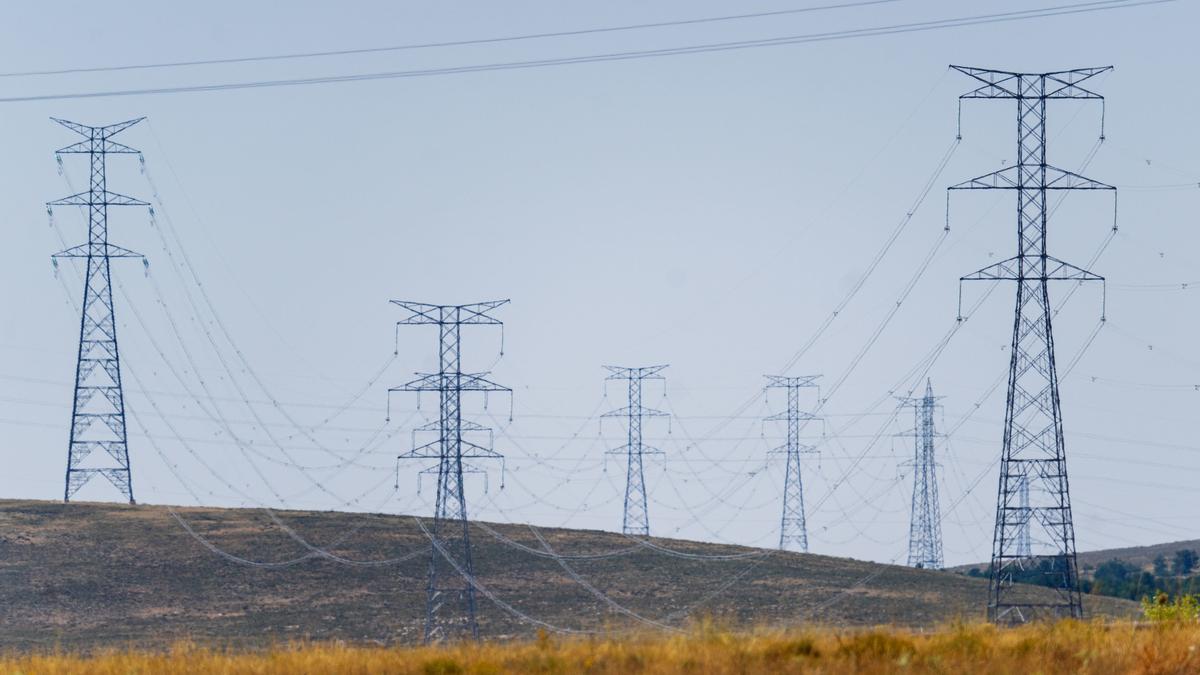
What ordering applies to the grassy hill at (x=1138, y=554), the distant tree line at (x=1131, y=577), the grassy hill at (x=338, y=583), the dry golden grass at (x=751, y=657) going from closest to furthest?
the dry golden grass at (x=751, y=657) → the grassy hill at (x=338, y=583) → the distant tree line at (x=1131, y=577) → the grassy hill at (x=1138, y=554)

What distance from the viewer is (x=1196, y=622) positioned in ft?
129

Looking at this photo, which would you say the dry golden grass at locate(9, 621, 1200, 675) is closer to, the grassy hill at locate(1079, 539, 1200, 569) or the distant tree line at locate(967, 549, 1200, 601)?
the distant tree line at locate(967, 549, 1200, 601)

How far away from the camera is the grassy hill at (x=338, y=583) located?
295 feet

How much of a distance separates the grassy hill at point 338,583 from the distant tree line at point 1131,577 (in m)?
5.84

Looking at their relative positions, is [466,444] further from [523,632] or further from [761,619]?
[761,619]

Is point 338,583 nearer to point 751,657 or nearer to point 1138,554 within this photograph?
point 751,657

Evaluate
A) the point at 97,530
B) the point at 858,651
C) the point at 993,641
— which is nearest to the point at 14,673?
the point at 858,651

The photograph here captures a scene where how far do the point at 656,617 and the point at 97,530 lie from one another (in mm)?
36357

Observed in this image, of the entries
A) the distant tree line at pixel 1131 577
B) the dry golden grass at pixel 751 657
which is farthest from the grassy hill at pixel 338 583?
the dry golden grass at pixel 751 657

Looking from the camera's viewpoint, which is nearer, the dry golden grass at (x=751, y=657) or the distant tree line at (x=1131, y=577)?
the dry golden grass at (x=751, y=657)

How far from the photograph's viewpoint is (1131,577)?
5118 inches

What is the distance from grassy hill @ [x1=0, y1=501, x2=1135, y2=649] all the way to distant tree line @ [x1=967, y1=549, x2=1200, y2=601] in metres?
5.84

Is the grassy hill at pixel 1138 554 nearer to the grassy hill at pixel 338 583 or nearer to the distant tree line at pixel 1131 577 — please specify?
the distant tree line at pixel 1131 577

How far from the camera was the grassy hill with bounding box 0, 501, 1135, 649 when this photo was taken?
89812 mm
